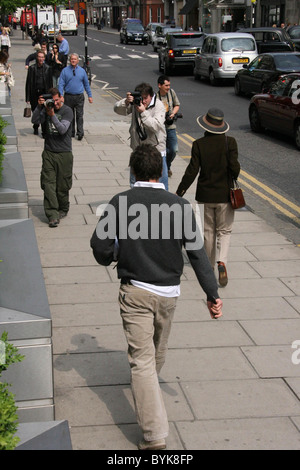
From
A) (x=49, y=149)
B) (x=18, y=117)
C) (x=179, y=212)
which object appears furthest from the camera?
(x=18, y=117)

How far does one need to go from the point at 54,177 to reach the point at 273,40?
25.5 meters

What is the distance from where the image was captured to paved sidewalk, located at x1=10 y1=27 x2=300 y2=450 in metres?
5.15

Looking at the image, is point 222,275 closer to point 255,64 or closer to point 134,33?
point 255,64

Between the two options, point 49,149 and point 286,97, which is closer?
point 49,149

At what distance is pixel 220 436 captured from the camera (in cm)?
503

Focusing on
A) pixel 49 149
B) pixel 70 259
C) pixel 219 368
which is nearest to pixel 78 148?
pixel 49 149

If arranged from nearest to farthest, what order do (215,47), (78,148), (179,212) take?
(179,212) < (78,148) < (215,47)

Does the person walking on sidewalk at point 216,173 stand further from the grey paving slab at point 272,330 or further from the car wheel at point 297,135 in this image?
the car wheel at point 297,135

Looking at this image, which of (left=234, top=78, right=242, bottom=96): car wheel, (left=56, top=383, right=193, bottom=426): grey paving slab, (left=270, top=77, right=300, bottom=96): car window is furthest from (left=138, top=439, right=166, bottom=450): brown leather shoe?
(left=234, top=78, right=242, bottom=96): car wheel

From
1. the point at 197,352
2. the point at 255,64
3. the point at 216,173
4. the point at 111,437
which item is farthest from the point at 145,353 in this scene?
the point at 255,64

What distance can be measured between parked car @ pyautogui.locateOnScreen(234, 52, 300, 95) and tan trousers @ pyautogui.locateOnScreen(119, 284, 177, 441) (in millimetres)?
18328

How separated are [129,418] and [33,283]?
113 centimetres
